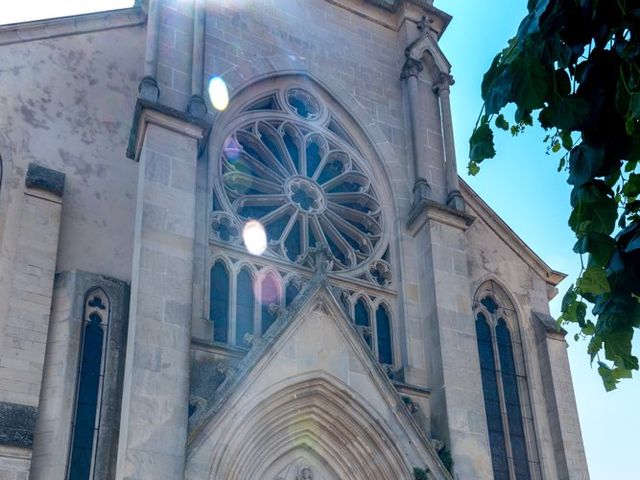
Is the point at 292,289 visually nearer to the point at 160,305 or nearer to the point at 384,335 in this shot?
the point at 384,335

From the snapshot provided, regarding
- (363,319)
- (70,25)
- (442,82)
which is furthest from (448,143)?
(70,25)

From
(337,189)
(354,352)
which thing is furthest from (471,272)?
(354,352)

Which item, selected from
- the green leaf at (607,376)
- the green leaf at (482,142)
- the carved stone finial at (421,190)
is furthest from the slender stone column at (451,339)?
the green leaf at (482,142)

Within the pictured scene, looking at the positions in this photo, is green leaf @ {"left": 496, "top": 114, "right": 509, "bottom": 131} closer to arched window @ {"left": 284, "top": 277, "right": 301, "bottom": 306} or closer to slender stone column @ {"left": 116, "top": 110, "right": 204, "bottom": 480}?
slender stone column @ {"left": 116, "top": 110, "right": 204, "bottom": 480}

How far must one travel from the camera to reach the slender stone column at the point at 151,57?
16281 mm

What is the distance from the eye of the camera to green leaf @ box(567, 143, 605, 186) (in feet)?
22.4

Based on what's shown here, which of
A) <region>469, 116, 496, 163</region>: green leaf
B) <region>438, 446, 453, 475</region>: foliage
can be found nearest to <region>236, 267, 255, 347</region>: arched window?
<region>438, 446, 453, 475</region>: foliage

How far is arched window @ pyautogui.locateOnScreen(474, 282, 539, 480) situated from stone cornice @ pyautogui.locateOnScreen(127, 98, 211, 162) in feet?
21.6

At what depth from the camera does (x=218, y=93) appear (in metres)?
17.9

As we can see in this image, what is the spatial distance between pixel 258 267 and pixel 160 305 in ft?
9.22

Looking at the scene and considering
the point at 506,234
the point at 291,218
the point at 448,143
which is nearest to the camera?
the point at 291,218

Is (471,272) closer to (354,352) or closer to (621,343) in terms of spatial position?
(354,352)

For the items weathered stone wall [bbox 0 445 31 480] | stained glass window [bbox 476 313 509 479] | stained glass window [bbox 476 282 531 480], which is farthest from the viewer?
stained glass window [bbox 476 282 531 480]

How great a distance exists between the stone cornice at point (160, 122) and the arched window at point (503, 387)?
21.6 feet
